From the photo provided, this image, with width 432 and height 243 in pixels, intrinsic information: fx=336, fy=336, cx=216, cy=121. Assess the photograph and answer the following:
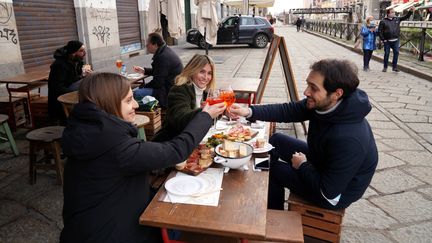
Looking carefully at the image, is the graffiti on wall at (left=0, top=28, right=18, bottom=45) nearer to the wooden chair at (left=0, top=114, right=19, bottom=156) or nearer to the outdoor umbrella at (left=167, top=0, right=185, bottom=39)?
the wooden chair at (left=0, top=114, right=19, bottom=156)

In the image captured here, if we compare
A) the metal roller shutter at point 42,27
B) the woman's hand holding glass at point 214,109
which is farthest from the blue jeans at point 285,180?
the metal roller shutter at point 42,27

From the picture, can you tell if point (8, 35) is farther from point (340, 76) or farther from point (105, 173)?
point (340, 76)

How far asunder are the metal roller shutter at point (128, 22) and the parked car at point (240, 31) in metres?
3.27

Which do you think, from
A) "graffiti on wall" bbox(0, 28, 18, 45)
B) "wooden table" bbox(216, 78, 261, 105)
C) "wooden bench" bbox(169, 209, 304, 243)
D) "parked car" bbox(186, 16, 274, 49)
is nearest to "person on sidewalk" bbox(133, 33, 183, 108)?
"wooden table" bbox(216, 78, 261, 105)

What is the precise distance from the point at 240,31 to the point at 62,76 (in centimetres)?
1254

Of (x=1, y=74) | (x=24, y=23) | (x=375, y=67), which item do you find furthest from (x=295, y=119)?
(x=375, y=67)

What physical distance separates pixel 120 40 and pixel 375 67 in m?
8.67

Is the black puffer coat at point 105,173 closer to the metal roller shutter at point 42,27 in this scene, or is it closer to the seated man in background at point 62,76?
the seated man in background at point 62,76

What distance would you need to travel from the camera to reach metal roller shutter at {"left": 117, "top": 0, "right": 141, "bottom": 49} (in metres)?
11.6

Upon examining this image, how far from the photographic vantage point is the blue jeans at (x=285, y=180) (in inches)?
85.0

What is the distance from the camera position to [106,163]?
155 centimetres

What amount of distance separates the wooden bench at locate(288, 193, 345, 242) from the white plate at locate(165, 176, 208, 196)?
29.4 inches

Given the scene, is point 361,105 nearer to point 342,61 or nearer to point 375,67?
point 342,61

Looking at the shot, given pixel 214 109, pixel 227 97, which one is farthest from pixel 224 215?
pixel 227 97
